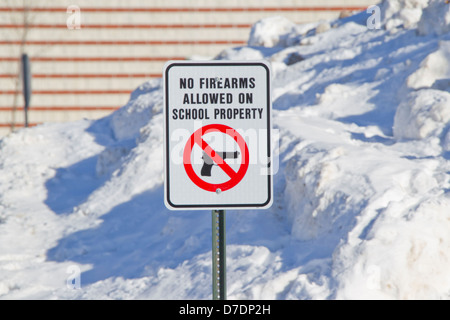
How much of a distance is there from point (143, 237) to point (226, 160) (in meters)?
7.79

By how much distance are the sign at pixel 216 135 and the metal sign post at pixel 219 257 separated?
90 millimetres

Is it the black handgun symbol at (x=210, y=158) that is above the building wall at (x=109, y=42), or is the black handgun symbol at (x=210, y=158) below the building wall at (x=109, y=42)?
below

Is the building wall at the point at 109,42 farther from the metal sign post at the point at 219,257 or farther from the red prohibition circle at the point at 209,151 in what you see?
the metal sign post at the point at 219,257

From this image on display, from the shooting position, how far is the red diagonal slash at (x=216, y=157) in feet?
9.53

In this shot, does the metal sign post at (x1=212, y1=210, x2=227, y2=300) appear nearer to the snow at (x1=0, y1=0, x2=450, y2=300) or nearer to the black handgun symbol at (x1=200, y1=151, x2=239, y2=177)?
the black handgun symbol at (x1=200, y1=151, x2=239, y2=177)

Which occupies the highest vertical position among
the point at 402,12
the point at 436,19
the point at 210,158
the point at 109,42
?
the point at 109,42

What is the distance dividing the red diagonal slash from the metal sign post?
8.0 inches

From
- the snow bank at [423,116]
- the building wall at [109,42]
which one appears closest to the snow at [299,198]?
the snow bank at [423,116]

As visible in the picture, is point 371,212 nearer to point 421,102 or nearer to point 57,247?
point 421,102

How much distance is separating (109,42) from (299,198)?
19565 mm

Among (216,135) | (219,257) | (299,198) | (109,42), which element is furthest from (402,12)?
(219,257)

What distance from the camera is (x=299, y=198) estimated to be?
8156 millimetres

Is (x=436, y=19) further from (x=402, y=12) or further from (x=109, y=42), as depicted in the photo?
(x=109, y=42)

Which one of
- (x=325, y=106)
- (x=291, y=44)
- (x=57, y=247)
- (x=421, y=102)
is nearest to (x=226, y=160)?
(x=421, y=102)
